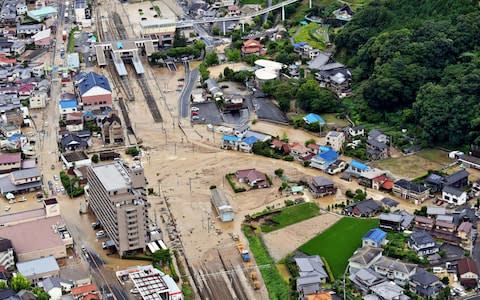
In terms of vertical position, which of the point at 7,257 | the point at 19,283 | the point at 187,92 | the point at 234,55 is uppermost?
the point at 19,283

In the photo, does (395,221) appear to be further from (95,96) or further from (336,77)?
(95,96)

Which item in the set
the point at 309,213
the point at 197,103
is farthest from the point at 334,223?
the point at 197,103

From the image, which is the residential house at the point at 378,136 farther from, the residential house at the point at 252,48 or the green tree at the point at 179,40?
the green tree at the point at 179,40

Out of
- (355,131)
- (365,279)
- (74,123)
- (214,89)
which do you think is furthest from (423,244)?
(74,123)

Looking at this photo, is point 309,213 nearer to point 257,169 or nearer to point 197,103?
point 257,169

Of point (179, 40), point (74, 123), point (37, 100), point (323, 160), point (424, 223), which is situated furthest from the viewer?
point (179, 40)
